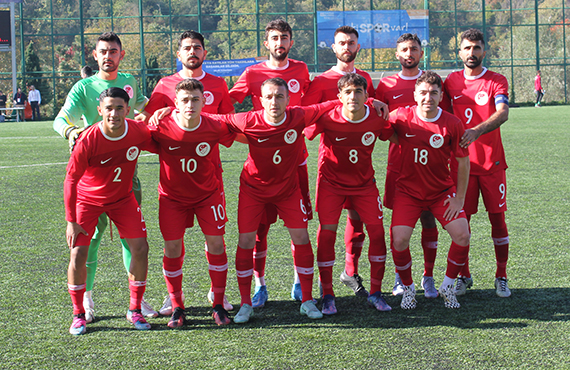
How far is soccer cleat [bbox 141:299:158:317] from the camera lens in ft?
13.9

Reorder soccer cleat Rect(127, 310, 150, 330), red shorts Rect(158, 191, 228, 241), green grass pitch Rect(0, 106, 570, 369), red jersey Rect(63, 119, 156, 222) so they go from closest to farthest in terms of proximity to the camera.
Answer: green grass pitch Rect(0, 106, 570, 369) < red jersey Rect(63, 119, 156, 222) < soccer cleat Rect(127, 310, 150, 330) < red shorts Rect(158, 191, 228, 241)

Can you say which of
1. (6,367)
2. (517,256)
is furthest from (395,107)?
(6,367)

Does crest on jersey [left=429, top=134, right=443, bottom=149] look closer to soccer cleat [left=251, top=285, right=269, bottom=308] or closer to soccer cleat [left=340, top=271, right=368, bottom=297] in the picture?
soccer cleat [left=340, top=271, right=368, bottom=297]

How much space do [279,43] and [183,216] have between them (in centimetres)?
161

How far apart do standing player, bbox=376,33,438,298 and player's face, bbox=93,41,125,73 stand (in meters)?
2.14

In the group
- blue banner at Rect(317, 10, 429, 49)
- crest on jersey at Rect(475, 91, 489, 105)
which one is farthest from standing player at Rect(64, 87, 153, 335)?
blue banner at Rect(317, 10, 429, 49)

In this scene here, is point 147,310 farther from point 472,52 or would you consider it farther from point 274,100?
point 472,52

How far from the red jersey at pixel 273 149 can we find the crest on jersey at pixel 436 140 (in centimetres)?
82

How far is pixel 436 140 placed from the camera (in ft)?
14.0

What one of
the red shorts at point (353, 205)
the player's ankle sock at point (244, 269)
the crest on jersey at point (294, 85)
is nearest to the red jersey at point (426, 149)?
the red shorts at point (353, 205)

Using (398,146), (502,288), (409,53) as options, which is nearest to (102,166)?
(398,146)

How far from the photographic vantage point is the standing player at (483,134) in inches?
180

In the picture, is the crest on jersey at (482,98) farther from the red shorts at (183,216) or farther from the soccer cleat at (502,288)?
the red shorts at (183,216)

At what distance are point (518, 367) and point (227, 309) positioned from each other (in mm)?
2062
